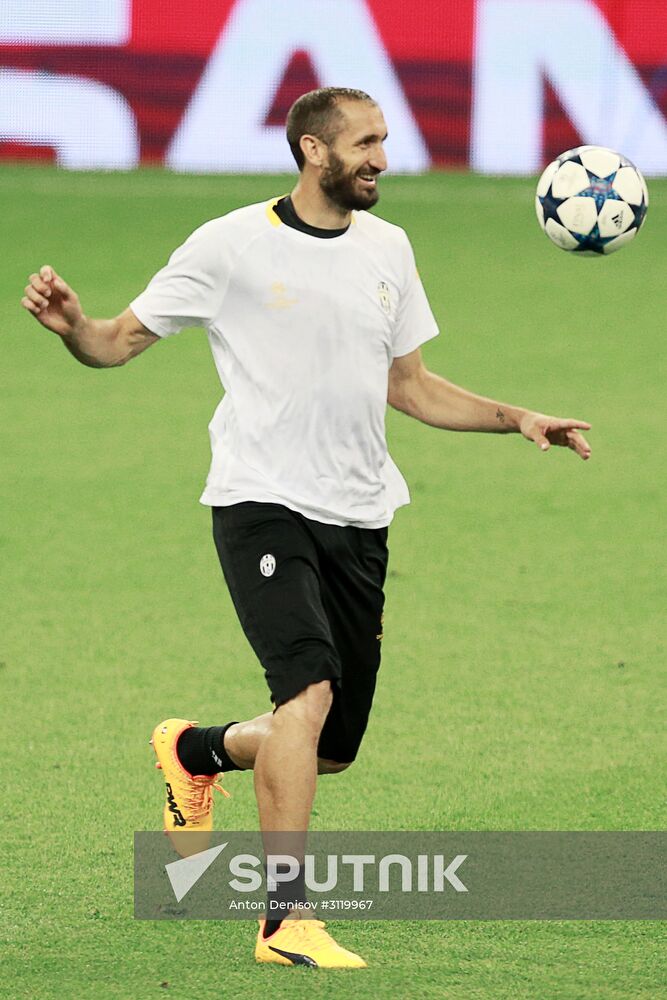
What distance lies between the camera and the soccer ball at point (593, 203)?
796cm

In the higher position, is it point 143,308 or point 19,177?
point 143,308

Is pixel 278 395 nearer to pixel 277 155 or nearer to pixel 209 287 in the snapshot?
pixel 209 287

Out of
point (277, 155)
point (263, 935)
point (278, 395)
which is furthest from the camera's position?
point (277, 155)

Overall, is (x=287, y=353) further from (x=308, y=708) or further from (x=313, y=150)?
(x=308, y=708)

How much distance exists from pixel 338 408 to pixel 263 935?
1572 millimetres

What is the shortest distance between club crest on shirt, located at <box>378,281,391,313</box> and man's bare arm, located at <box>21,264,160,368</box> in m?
0.71

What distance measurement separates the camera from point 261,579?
17.8 ft

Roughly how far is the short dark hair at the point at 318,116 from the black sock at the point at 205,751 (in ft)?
6.01

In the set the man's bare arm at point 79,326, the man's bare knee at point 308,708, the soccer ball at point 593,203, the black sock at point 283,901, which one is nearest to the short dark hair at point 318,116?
the man's bare arm at point 79,326

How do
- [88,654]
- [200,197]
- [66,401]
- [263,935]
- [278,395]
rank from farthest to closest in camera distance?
[200,197]
[66,401]
[88,654]
[278,395]
[263,935]

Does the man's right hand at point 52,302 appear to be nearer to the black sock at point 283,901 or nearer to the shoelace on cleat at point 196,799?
the shoelace on cleat at point 196,799

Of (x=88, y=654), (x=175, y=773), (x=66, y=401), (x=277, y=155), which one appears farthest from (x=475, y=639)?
(x=277, y=155)

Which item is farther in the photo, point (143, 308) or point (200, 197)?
point (200, 197)

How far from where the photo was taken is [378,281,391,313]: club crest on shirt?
5.74 metres
